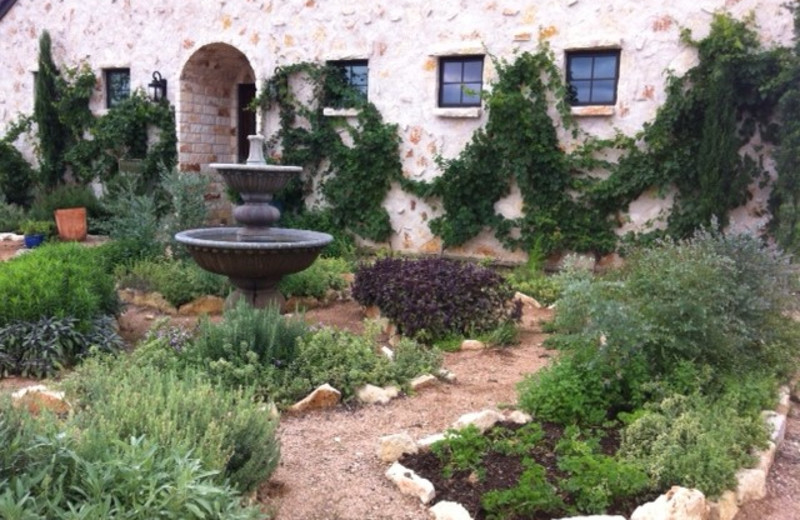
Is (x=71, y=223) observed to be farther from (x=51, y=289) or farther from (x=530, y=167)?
(x=530, y=167)

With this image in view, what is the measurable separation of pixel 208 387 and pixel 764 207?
6.36 m

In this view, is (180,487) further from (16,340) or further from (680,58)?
(680,58)

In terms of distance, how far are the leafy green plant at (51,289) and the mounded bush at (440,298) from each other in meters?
2.17

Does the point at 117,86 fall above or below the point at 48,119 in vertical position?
above

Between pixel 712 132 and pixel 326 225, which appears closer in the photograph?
pixel 712 132

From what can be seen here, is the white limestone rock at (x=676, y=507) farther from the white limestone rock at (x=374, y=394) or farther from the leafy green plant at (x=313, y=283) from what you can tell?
the leafy green plant at (x=313, y=283)

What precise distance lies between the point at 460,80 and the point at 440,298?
4079 millimetres

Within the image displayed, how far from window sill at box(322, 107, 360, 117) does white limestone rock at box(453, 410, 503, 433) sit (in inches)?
252

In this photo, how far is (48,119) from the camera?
40.2 ft

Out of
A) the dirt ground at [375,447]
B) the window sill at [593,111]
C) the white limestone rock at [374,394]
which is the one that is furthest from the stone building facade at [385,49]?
Result: the white limestone rock at [374,394]

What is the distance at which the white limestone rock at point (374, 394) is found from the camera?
4469mm

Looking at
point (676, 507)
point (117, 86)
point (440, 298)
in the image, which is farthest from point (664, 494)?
point (117, 86)

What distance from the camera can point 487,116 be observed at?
8852 mm

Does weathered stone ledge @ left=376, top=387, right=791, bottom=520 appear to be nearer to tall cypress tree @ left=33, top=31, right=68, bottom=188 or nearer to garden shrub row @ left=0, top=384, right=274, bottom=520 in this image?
garden shrub row @ left=0, top=384, right=274, bottom=520
